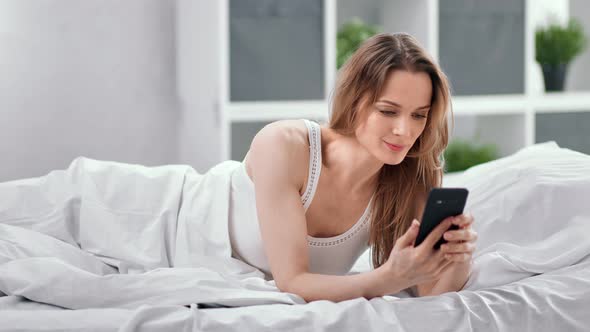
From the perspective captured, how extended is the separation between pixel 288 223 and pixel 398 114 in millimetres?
316

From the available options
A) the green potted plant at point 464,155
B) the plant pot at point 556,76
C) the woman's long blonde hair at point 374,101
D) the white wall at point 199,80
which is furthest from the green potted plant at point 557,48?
the woman's long blonde hair at point 374,101

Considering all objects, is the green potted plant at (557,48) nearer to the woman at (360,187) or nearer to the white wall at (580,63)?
the white wall at (580,63)

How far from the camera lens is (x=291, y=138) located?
1.66 metres

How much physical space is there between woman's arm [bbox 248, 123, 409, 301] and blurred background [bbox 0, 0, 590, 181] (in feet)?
4.45

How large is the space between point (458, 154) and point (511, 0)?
2.39 ft

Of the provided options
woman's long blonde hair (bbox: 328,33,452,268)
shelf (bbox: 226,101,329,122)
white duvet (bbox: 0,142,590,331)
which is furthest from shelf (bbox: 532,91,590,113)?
woman's long blonde hair (bbox: 328,33,452,268)

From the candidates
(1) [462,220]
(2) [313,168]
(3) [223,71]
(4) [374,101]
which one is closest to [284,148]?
(2) [313,168]

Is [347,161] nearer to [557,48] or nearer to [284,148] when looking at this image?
[284,148]

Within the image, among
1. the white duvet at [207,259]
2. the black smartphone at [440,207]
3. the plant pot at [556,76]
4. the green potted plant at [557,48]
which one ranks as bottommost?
the white duvet at [207,259]

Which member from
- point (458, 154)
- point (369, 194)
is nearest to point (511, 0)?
point (458, 154)

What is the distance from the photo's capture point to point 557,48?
11.8 ft

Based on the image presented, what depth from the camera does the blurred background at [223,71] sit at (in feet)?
9.99

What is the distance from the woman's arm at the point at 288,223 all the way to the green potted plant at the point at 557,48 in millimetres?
2306

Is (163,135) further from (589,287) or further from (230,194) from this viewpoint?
(589,287)
